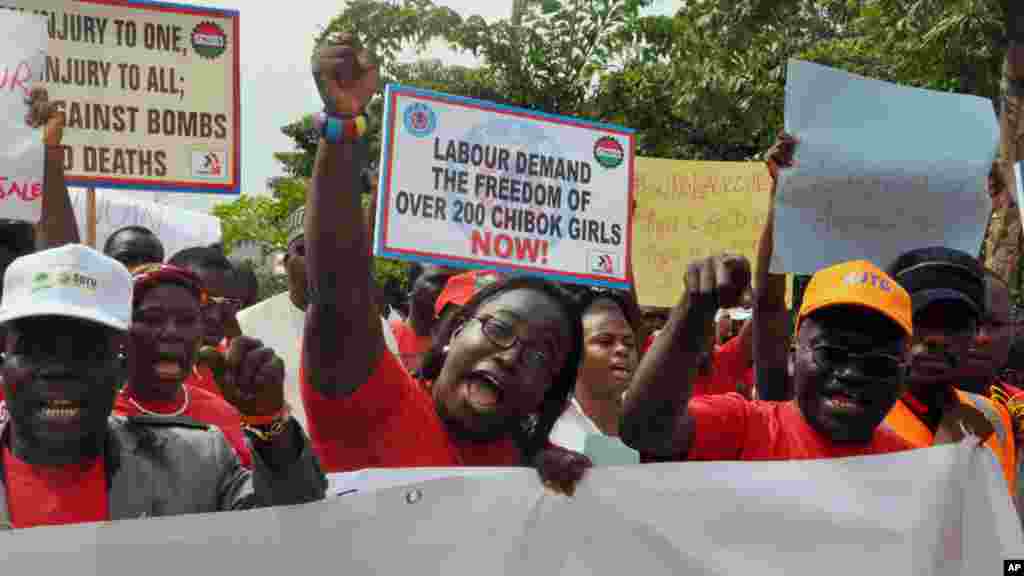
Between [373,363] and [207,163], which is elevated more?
[207,163]

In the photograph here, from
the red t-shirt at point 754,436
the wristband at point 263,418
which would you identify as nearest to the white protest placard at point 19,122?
the wristband at point 263,418

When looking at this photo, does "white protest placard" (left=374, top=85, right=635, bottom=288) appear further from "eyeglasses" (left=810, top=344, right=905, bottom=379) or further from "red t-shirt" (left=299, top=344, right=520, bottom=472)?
"eyeglasses" (left=810, top=344, right=905, bottom=379)

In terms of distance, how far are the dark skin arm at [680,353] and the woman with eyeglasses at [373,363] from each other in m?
0.25

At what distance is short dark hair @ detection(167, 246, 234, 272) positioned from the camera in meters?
5.43

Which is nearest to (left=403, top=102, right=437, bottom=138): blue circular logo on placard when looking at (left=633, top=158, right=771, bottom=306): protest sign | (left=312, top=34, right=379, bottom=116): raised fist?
(left=312, top=34, right=379, bottom=116): raised fist

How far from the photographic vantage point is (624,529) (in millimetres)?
2701

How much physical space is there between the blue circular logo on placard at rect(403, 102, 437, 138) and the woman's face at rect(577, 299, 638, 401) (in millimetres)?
851

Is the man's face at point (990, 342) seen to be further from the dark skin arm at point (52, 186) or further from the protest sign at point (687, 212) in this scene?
the dark skin arm at point (52, 186)

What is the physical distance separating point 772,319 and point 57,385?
2007 mm

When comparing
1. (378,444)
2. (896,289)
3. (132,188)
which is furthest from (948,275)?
(132,188)

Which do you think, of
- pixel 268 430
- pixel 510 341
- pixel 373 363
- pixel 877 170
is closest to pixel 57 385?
pixel 268 430

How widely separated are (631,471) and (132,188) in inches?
119

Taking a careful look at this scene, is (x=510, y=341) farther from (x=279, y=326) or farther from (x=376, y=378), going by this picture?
(x=279, y=326)

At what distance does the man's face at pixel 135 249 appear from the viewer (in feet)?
16.3
